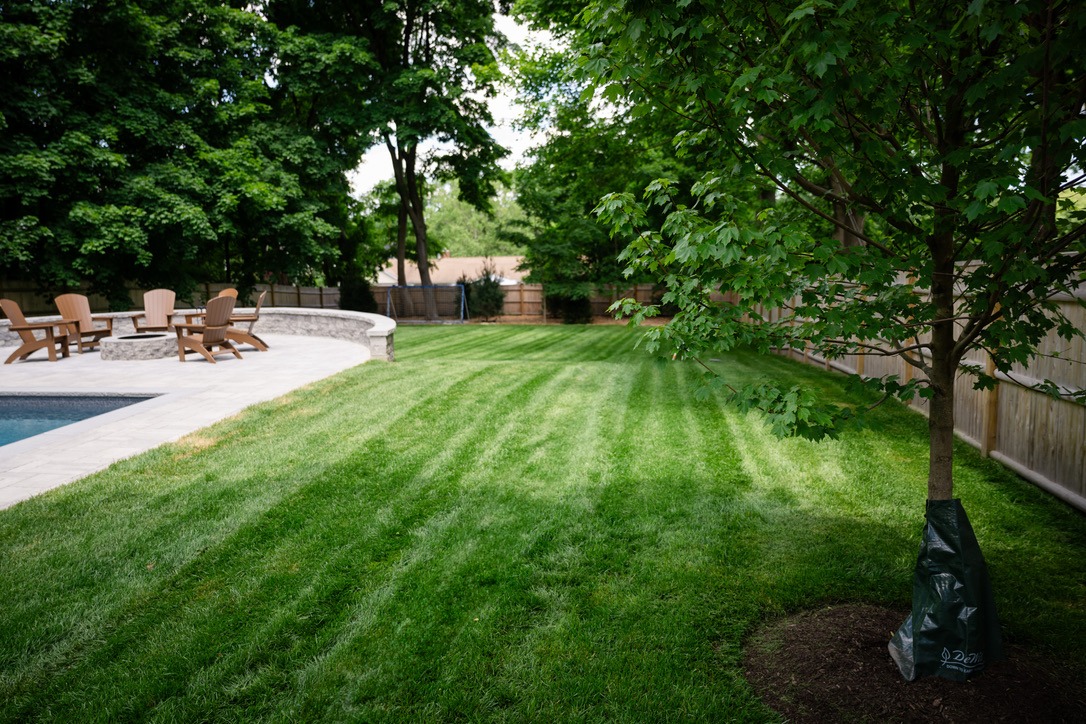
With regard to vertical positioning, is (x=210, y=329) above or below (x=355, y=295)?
below

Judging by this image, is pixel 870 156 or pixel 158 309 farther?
pixel 158 309

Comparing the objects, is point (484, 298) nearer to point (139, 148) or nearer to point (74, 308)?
point (139, 148)

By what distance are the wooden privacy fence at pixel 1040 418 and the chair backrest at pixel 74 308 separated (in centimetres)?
1409

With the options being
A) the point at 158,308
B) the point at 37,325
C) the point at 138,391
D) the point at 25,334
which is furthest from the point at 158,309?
the point at 138,391

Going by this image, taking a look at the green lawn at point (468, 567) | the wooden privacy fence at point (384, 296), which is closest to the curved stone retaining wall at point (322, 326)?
the green lawn at point (468, 567)

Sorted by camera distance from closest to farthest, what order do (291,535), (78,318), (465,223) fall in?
(291,535) → (78,318) → (465,223)

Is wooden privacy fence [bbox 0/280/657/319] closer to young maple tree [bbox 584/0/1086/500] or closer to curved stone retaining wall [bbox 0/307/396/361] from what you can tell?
curved stone retaining wall [bbox 0/307/396/361]

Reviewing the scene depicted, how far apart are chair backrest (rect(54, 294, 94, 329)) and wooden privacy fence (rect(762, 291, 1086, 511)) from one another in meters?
14.1

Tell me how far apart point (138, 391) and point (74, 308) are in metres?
6.34

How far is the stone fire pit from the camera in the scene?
37.1 feet

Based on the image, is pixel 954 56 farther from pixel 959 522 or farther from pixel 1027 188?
pixel 959 522

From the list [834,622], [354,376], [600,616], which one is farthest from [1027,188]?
[354,376]

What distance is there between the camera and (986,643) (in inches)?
89.0

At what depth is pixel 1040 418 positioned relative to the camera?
4.47 metres
